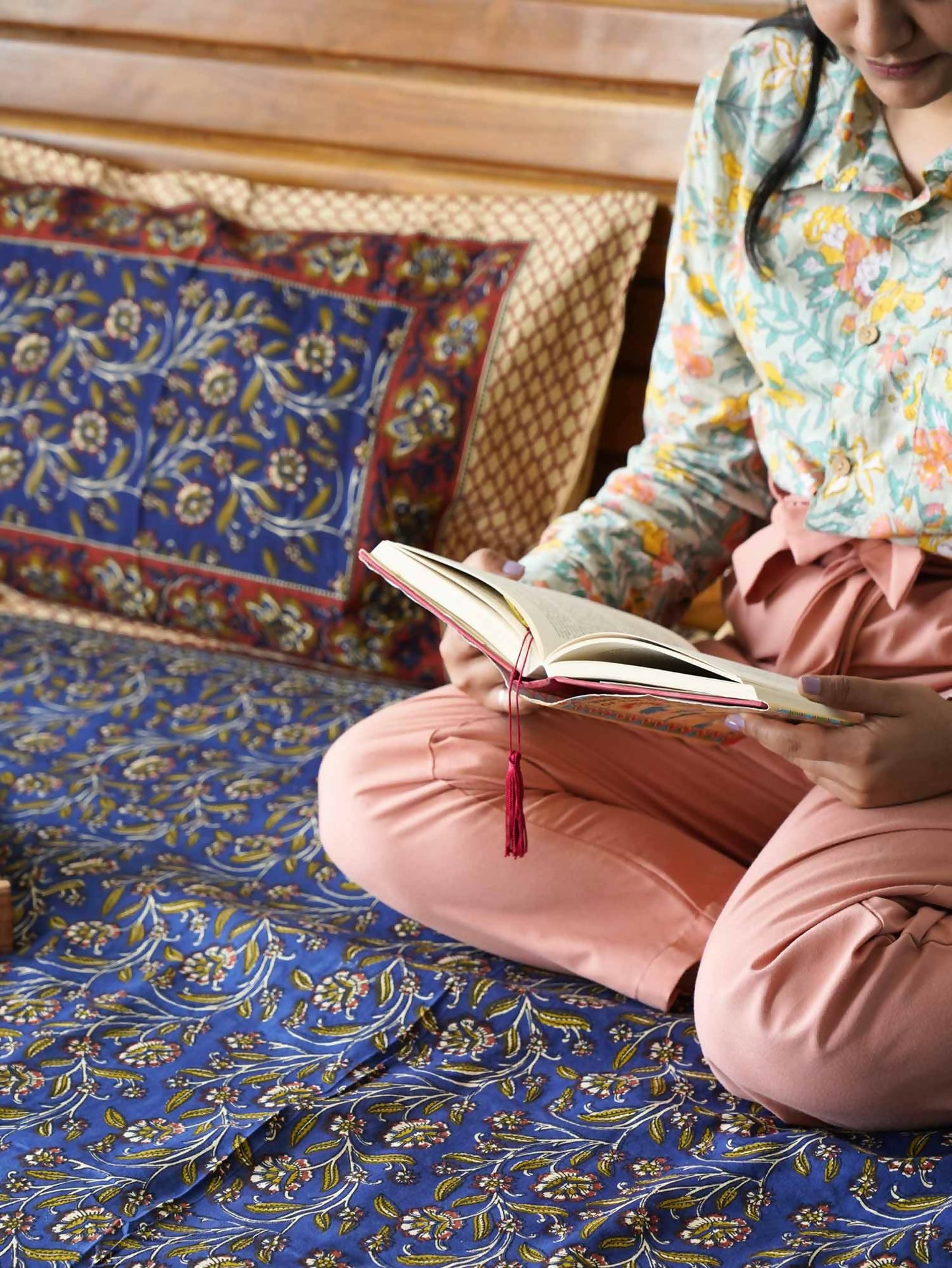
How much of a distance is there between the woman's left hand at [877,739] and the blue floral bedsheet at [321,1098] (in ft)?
0.79

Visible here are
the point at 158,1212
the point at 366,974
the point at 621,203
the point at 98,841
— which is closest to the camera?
the point at 158,1212

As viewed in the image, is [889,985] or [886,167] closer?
[889,985]

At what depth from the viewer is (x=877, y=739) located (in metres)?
0.99

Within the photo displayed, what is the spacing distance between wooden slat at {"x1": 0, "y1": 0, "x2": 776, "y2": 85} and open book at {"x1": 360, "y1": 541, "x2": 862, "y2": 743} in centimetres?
96

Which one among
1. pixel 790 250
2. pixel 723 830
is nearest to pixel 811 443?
pixel 790 250

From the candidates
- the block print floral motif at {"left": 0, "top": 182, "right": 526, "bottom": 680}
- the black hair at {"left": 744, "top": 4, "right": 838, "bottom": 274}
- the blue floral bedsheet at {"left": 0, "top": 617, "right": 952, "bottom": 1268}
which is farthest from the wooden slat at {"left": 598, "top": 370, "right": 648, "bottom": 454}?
the blue floral bedsheet at {"left": 0, "top": 617, "right": 952, "bottom": 1268}

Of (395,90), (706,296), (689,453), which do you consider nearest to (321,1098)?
(689,453)

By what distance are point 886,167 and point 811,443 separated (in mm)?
235

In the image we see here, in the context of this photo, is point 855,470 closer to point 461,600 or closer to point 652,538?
point 652,538

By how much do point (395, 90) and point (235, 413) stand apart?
1.70ft

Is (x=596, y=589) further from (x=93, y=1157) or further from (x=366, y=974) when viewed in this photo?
(x=93, y=1157)

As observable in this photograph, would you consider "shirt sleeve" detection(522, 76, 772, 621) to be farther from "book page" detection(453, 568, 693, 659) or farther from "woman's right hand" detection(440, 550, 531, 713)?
"book page" detection(453, 568, 693, 659)

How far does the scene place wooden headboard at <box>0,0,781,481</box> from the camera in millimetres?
1770

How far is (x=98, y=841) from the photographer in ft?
4.57
